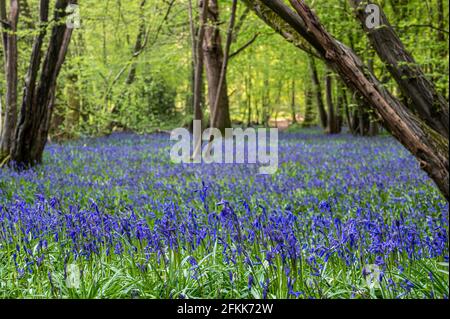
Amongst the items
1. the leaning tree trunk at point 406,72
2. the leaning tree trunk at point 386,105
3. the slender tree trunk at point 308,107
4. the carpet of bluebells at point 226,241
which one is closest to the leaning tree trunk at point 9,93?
the carpet of bluebells at point 226,241

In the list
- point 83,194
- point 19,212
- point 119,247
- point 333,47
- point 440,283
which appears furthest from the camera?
point 83,194

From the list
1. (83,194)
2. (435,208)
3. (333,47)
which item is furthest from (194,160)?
(333,47)

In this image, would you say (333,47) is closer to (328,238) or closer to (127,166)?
(328,238)

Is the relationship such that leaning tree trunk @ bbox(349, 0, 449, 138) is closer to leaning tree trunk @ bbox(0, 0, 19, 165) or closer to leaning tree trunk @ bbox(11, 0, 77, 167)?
leaning tree trunk @ bbox(11, 0, 77, 167)

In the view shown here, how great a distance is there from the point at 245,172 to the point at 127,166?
283 centimetres

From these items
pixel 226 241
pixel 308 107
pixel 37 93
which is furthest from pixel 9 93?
pixel 308 107

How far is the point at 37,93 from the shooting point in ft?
34.4

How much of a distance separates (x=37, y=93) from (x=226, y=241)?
7607 millimetres

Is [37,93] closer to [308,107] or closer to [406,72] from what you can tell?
[406,72]

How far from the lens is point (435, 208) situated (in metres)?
5.98

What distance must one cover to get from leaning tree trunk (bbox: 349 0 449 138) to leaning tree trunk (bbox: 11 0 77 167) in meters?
6.39

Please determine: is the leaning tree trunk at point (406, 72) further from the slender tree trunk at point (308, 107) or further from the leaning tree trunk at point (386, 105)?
the slender tree trunk at point (308, 107)

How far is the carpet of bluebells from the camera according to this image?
3068 mm

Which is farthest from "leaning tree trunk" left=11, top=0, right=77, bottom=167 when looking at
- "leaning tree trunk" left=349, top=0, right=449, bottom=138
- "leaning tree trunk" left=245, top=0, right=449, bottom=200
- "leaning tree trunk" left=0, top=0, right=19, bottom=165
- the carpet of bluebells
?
"leaning tree trunk" left=245, top=0, right=449, bottom=200
